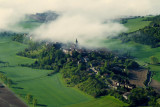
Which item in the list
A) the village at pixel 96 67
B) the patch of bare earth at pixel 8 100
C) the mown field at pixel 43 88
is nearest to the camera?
the patch of bare earth at pixel 8 100

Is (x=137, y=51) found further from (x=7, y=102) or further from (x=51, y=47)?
(x=7, y=102)

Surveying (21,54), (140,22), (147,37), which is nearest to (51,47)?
(21,54)

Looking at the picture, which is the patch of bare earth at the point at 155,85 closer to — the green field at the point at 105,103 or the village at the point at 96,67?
the village at the point at 96,67

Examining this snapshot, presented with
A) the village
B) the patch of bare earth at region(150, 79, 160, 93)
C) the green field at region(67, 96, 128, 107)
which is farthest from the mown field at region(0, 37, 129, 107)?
the patch of bare earth at region(150, 79, 160, 93)

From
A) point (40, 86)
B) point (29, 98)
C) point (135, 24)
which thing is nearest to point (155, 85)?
point (40, 86)

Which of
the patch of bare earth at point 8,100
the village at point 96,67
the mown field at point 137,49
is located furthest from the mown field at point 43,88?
the mown field at point 137,49

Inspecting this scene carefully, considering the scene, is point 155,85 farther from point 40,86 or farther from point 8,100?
point 8,100
